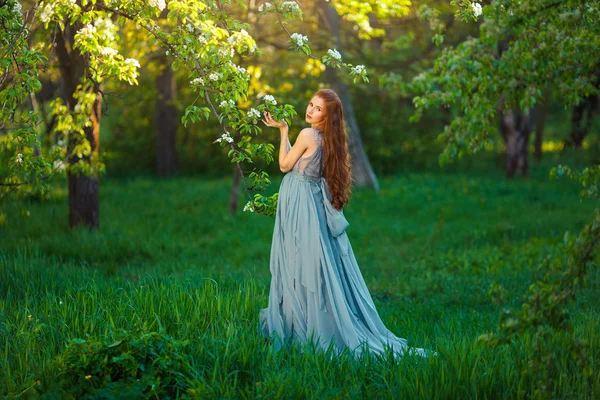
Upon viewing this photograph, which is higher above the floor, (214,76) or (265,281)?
(214,76)

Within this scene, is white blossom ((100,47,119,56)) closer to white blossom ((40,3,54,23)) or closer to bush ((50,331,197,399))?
white blossom ((40,3,54,23))

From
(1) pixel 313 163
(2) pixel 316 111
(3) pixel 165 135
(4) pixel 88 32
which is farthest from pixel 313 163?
(3) pixel 165 135

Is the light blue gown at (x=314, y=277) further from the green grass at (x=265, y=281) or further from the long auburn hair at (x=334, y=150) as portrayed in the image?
the green grass at (x=265, y=281)

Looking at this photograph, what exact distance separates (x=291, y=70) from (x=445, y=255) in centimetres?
689

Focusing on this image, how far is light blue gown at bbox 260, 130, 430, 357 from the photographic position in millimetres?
5047

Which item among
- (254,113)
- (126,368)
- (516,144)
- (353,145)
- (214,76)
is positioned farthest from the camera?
(516,144)

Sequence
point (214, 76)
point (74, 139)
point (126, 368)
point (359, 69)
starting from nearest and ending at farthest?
point (126, 368) < point (214, 76) < point (359, 69) < point (74, 139)

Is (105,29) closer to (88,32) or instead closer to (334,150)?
(88,32)

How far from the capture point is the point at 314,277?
5043mm

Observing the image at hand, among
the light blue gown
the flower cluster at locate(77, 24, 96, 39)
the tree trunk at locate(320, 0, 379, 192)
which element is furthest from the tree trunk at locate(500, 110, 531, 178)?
the flower cluster at locate(77, 24, 96, 39)

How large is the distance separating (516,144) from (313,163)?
45.0 feet

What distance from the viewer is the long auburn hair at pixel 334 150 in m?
5.11

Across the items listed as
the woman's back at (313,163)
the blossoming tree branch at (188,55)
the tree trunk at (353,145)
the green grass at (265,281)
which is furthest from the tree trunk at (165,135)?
the woman's back at (313,163)

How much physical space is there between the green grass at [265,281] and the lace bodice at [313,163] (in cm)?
120
